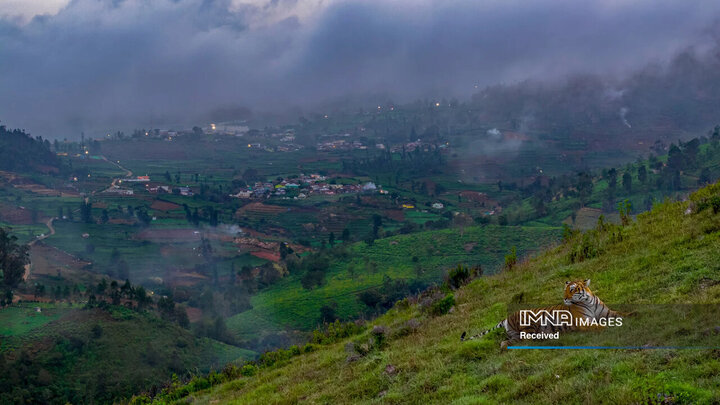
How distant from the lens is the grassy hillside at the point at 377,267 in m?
65.2

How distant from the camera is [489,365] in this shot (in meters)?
8.12

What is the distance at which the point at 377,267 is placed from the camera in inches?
3211

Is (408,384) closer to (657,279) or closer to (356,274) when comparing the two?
(657,279)

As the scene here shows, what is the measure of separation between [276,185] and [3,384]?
136 metres

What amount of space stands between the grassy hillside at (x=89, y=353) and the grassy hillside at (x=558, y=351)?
2871 cm

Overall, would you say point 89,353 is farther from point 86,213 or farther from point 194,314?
point 86,213

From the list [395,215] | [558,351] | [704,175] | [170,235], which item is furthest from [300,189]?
[558,351]

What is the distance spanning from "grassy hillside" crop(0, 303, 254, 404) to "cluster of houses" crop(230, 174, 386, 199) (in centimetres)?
10254

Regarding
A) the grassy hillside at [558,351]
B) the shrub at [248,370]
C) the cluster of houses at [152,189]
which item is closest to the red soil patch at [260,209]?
the cluster of houses at [152,189]

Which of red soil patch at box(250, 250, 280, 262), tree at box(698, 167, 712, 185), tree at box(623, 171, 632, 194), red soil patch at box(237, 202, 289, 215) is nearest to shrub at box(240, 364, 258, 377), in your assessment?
red soil patch at box(250, 250, 280, 262)

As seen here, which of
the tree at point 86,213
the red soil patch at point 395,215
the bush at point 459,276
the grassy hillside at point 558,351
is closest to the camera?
the grassy hillside at point 558,351

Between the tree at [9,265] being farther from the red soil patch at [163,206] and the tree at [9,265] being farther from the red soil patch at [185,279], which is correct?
the red soil patch at [163,206]

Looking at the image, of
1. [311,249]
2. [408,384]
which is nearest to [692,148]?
[311,249]

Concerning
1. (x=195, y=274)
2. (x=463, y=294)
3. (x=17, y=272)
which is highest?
(x=463, y=294)
